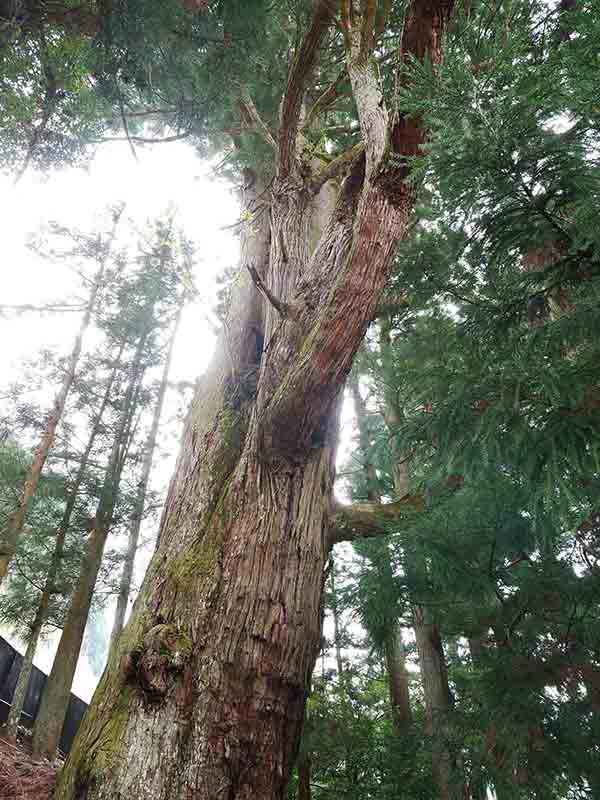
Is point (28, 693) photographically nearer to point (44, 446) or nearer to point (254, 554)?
point (44, 446)

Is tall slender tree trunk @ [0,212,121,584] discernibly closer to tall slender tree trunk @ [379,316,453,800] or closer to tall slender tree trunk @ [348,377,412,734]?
tall slender tree trunk @ [348,377,412,734]

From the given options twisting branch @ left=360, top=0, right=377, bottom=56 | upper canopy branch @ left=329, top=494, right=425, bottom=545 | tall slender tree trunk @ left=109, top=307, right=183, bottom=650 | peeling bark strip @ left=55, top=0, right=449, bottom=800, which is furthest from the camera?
tall slender tree trunk @ left=109, top=307, right=183, bottom=650

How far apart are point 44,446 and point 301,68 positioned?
6731mm

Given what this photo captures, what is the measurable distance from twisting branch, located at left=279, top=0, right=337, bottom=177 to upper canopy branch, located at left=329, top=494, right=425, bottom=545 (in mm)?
2478

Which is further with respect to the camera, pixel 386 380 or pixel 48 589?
pixel 48 589

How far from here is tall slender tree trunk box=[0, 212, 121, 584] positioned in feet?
20.0

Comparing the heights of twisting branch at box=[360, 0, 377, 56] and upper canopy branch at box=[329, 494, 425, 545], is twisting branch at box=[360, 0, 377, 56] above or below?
above

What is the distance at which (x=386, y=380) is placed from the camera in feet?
17.1

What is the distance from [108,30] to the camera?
3.38 meters

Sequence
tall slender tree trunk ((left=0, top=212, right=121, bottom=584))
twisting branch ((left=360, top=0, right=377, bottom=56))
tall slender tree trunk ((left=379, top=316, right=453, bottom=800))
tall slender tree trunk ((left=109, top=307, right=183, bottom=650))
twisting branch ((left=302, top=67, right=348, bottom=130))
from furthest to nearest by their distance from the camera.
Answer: tall slender tree trunk ((left=109, top=307, right=183, bottom=650))
tall slender tree trunk ((left=0, top=212, right=121, bottom=584))
tall slender tree trunk ((left=379, top=316, right=453, bottom=800))
twisting branch ((left=302, top=67, right=348, bottom=130))
twisting branch ((left=360, top=0, right=377, bottom=56))

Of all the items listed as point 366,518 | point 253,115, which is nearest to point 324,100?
point 253,115

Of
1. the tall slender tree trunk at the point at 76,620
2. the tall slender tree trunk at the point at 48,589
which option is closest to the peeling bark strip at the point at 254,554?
the tall slender tree trunk at the point at 76,620

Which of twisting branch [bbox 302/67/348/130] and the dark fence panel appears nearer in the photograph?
twisting branch [bbox 302/67/348/130]

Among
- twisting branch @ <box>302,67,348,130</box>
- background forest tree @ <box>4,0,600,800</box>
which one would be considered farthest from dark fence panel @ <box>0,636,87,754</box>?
twisting branch @ <box>302,67,348,130</box>
